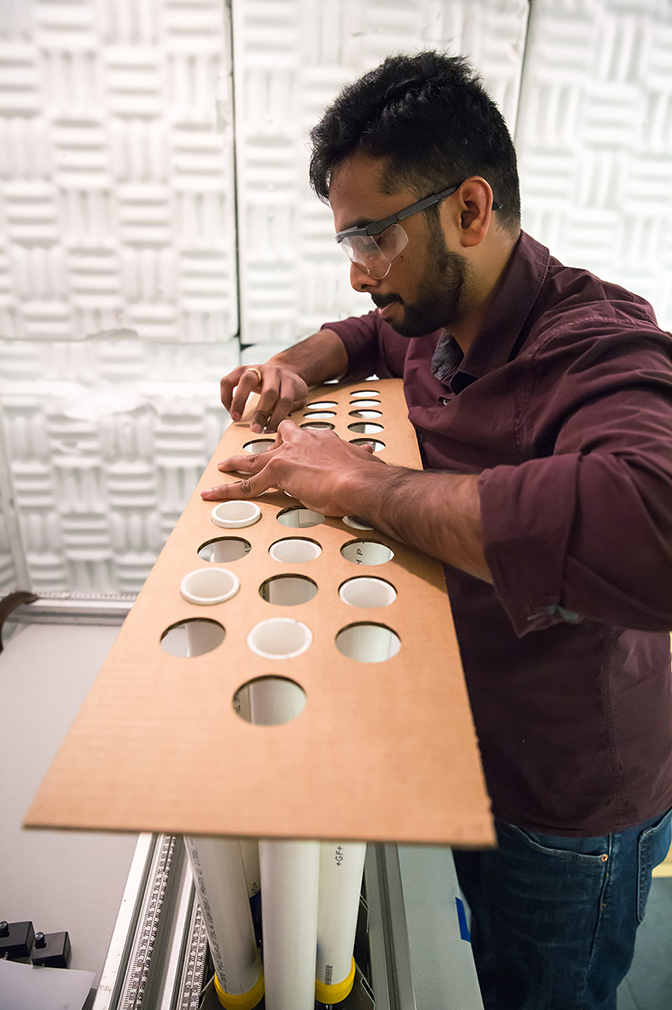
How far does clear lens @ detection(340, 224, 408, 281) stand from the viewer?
1.06 metres

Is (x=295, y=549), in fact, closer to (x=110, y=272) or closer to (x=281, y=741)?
(x=281, y=741)

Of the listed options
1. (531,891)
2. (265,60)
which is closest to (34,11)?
(265,60)

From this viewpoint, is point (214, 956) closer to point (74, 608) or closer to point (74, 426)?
point (74, 608)

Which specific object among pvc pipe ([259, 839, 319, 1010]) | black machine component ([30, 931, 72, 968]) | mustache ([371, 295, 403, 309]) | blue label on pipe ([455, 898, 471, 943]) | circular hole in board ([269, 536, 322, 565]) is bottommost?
blue label on pipe ([455, 898, 471, 943])

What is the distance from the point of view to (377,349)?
1718 millimetres

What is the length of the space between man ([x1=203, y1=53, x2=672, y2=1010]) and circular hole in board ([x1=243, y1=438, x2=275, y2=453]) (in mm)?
153

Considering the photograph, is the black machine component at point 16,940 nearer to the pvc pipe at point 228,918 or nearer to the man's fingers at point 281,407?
the pvc pipe at point 228,918

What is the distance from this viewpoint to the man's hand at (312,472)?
915mm

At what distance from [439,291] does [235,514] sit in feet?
1.80

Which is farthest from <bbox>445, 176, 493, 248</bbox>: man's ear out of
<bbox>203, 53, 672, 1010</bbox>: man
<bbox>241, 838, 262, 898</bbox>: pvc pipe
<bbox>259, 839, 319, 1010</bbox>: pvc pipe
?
<bbox>241, 838, 262, 898</bbox>: pvc pipe

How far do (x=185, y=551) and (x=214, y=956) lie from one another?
2.11 ft

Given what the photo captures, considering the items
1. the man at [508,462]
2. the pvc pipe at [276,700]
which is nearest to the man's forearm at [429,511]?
the man at [508,462]

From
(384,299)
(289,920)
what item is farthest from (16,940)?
(384,299)

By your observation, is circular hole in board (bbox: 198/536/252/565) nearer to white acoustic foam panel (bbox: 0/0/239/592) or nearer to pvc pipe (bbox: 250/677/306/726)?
pvc pipe (bbox: 250/677/306/726)
